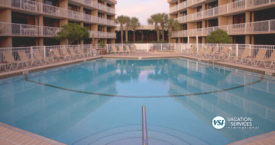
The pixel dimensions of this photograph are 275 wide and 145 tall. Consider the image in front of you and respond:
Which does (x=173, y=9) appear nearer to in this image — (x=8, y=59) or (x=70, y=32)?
(x=70, y=32)

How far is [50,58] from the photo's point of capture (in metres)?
16.8

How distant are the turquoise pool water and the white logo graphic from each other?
12 cm

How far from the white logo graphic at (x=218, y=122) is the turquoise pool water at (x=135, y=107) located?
0.12 metres

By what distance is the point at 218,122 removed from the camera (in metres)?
5.99

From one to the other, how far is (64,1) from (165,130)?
24.1 metres

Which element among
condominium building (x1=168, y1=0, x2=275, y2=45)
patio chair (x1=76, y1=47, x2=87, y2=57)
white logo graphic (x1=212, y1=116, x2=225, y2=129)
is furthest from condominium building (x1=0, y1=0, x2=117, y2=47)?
white logo graphic (x1=212, y1=116, x2=225, y2=129)

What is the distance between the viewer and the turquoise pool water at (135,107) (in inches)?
200

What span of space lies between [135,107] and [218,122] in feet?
7.94

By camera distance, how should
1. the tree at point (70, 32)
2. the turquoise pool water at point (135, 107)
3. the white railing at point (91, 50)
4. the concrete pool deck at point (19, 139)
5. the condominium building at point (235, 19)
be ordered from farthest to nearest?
the tree at point (70, 32), the condominium building at point (235, 19), the white railing at point (91, 50), the turquoise pool water at point (135, 107), the concrete pool deck at point (19, 139)

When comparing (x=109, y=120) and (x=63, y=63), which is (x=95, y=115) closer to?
(x=109, y=120)

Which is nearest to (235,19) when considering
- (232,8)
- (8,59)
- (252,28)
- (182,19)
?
(232,8)

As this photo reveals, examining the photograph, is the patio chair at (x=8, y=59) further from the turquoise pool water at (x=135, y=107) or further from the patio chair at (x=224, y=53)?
the patio chair at (x=224, y=53)

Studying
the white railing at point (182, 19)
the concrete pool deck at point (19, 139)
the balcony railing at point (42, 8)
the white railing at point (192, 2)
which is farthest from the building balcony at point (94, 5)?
the concrete pool deck at point (19, 139)

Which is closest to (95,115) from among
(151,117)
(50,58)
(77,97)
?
(151,117)
